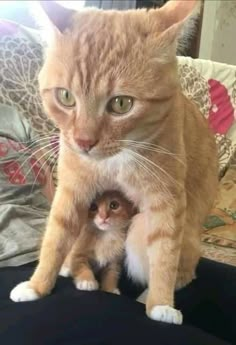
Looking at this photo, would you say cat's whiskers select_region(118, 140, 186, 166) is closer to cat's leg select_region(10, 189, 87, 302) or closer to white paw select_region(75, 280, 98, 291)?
cat's leg select_region(10, 189, 87, 302)

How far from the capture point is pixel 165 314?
3.41 ft

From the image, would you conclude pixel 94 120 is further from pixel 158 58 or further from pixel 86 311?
pixel 86 311

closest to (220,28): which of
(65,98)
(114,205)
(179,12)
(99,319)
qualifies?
(114,205)

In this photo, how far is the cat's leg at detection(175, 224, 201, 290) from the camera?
1206mm

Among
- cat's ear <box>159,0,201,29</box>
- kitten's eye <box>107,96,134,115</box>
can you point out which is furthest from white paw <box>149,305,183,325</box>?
cat's ear <box>159,0,201,29</box>

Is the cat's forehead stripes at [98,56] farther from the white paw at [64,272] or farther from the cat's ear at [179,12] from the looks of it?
the white paw at [64,272]

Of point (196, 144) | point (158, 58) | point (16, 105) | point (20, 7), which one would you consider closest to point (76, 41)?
point (158, 58)

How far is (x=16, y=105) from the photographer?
164cm

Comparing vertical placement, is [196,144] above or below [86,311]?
above

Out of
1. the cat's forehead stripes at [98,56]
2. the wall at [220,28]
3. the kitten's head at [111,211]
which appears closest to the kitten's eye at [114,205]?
the kitten's head at [111,211]

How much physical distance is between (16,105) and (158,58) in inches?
31.1

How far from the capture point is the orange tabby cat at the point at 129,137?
0.92 metres

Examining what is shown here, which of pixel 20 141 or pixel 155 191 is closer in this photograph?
pixel 155 191

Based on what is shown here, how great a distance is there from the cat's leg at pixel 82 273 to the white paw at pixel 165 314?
0.14 meters
